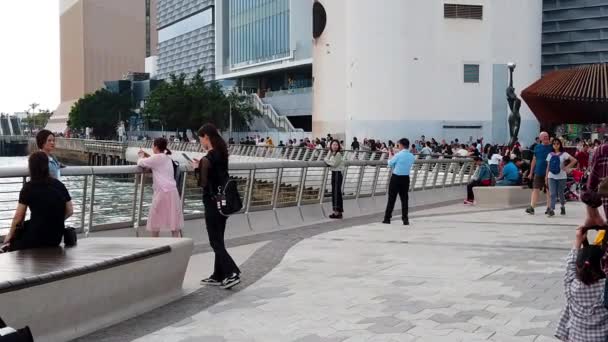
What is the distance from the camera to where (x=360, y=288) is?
8.66 m

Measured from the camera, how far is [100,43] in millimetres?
168500

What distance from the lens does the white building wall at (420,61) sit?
186ft

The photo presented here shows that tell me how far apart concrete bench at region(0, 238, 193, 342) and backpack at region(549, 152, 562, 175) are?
32.7 feet

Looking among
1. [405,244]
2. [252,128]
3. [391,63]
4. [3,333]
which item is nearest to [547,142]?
[405,244]

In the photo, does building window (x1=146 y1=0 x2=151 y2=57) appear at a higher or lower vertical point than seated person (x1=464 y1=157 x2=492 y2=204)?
higher

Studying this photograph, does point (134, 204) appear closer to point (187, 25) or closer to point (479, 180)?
point (479, 180)

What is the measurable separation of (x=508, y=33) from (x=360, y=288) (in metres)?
53.6

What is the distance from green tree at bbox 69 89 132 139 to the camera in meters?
107

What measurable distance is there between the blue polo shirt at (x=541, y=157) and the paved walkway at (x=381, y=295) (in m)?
3.81

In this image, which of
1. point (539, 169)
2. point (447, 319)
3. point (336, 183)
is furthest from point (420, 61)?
point (447, 319)

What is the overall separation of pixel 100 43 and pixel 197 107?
331 feet

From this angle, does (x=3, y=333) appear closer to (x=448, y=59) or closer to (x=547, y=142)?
(x=547, y=142)

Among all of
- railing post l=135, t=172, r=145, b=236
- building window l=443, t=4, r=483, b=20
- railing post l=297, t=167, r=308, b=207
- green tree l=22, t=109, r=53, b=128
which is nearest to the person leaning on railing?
railing post l=297, t=167, r=308, b=207

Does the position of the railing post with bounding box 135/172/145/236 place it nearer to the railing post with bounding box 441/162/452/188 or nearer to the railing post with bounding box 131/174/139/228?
the railing post with bounding box 131/174/139/228
